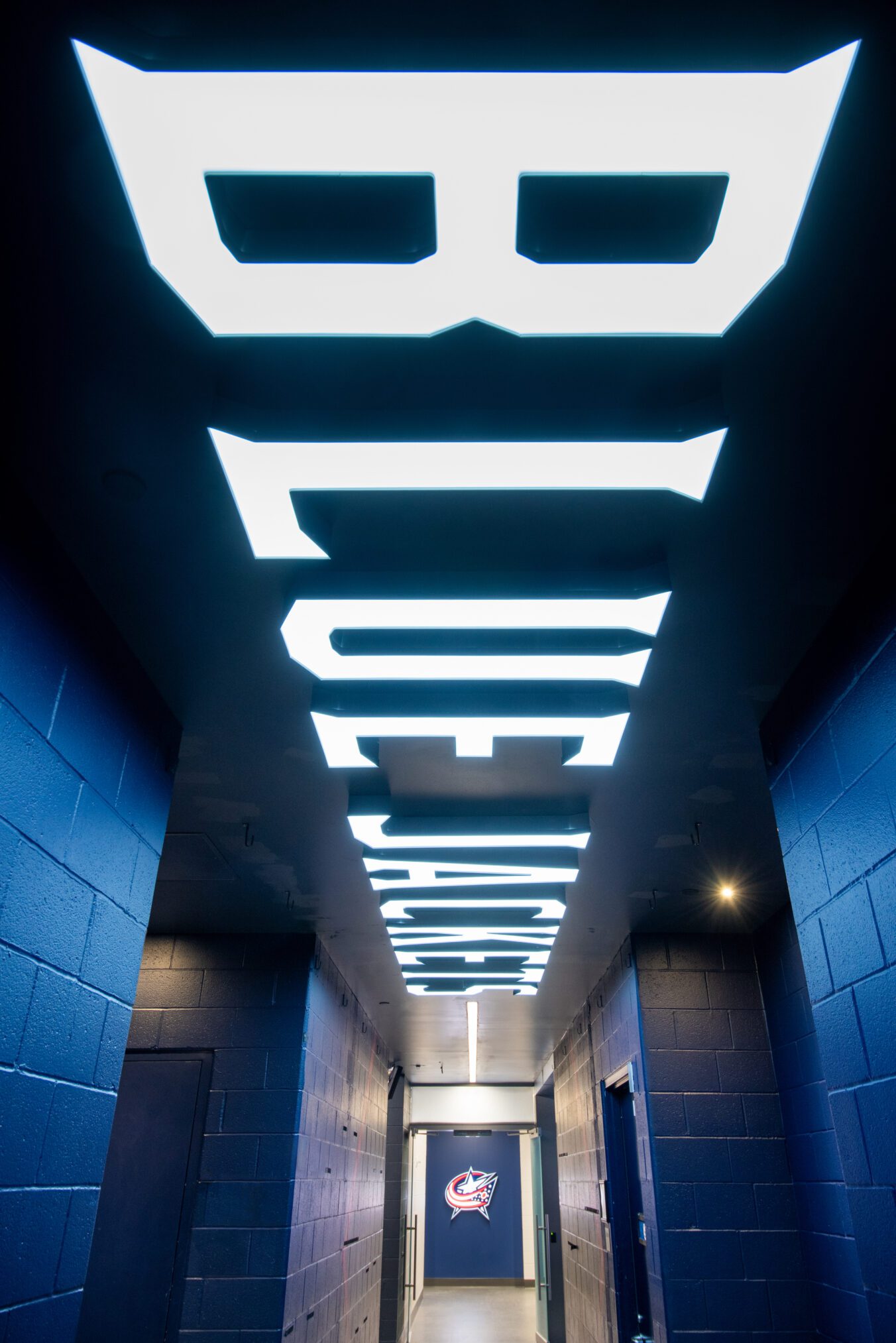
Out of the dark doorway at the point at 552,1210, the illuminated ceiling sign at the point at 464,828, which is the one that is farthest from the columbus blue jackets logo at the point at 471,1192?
the illuminated ceiling sign at the point at 464,828

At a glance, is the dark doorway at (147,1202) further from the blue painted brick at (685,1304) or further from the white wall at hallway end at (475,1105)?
the white wall at hallway end at (475,1105)

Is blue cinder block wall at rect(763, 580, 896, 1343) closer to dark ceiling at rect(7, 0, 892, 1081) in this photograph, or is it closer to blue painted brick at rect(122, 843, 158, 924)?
dark ceiling at rect(7, 0, 892, 1081)

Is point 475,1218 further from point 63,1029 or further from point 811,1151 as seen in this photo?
point 63,1029

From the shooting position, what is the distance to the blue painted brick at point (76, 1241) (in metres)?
1.71

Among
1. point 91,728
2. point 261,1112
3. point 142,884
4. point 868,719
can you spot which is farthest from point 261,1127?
point 868,719

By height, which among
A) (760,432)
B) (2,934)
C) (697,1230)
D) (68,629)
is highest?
(760,432)

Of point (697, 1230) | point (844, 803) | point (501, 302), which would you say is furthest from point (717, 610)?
point (697, 1230)

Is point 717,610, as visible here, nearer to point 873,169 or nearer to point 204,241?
point 873,169

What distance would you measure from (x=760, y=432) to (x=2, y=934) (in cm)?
167

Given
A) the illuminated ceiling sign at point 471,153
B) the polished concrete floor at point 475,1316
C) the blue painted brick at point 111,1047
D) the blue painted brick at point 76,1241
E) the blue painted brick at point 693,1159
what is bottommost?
the polished concrete floor at point 475,1316

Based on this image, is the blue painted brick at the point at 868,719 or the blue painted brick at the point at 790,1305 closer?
the blue painted brick at the point at 868,719

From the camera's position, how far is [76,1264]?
1765mm

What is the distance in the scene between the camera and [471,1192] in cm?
1296

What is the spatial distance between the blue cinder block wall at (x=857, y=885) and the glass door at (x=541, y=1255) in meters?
6.94
